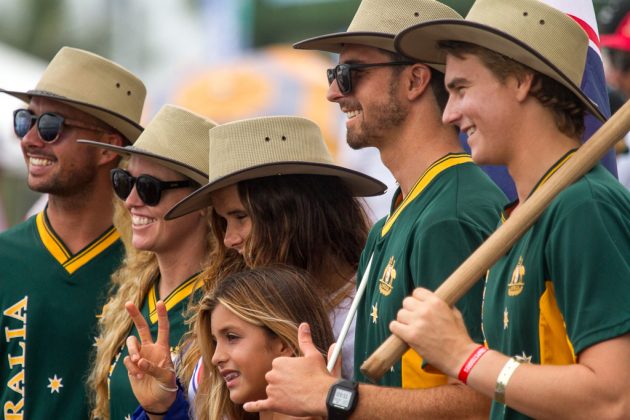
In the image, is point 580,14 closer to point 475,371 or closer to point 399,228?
point 399,228

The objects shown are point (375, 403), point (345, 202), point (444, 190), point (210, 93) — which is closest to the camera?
point (375, 403)

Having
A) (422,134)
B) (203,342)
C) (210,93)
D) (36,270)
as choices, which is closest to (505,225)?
(422,134)

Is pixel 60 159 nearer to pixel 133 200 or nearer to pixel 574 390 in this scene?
pixel 133 200

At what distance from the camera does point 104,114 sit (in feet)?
→ 22.4

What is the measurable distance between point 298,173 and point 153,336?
102cm

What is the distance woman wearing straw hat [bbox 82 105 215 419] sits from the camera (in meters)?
5.96

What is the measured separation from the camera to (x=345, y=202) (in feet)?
18.3

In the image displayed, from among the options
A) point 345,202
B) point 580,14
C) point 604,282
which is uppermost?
point 580,14

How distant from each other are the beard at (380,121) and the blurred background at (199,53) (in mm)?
3339

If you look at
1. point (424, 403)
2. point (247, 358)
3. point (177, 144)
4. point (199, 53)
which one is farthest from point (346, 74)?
point (199, 53)

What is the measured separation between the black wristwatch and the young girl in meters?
0.73

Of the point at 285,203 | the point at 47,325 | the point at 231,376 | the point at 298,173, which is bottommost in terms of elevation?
the point at 47,325

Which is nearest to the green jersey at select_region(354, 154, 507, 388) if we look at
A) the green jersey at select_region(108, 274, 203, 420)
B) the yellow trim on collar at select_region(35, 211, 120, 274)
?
the green jersey at select_region(108, 274, 203, 420)

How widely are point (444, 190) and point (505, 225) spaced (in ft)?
2.99
